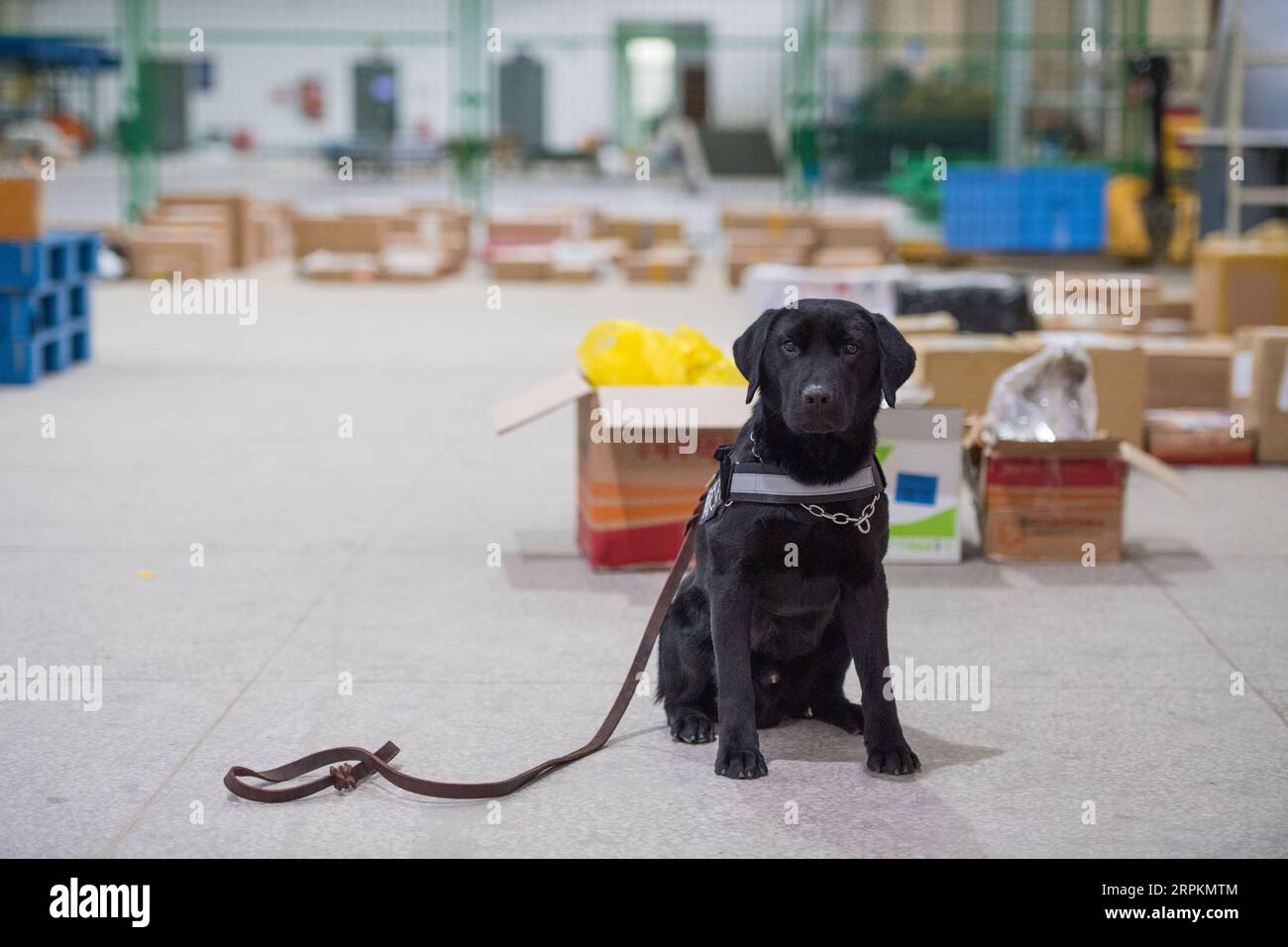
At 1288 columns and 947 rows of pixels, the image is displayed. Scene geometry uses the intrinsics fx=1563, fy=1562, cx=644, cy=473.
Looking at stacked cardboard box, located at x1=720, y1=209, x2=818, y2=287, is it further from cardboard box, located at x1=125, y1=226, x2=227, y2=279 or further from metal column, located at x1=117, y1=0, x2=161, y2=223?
metal column, located at x1=117, y1=0, x2=161, y2=223

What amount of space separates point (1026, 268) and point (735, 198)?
931cm

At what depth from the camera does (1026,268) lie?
51.2ft

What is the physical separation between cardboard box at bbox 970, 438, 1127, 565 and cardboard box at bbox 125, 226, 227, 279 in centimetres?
1054

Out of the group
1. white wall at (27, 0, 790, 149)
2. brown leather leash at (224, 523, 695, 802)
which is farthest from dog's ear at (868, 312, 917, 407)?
white wall at (27, 0, 790, 149)

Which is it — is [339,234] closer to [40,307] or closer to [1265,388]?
[40,307]

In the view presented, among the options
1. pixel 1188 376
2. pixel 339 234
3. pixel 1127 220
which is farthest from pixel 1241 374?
pixel 339 234

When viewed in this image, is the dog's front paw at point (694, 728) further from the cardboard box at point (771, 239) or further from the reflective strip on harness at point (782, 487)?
the cardboard box at point (771, 239)

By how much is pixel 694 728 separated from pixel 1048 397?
2501 mm

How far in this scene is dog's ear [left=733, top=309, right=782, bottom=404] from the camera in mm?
3227

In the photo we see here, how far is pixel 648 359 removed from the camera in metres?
5.05

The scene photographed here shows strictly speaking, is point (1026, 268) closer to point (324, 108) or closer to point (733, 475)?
point (733, 475)
